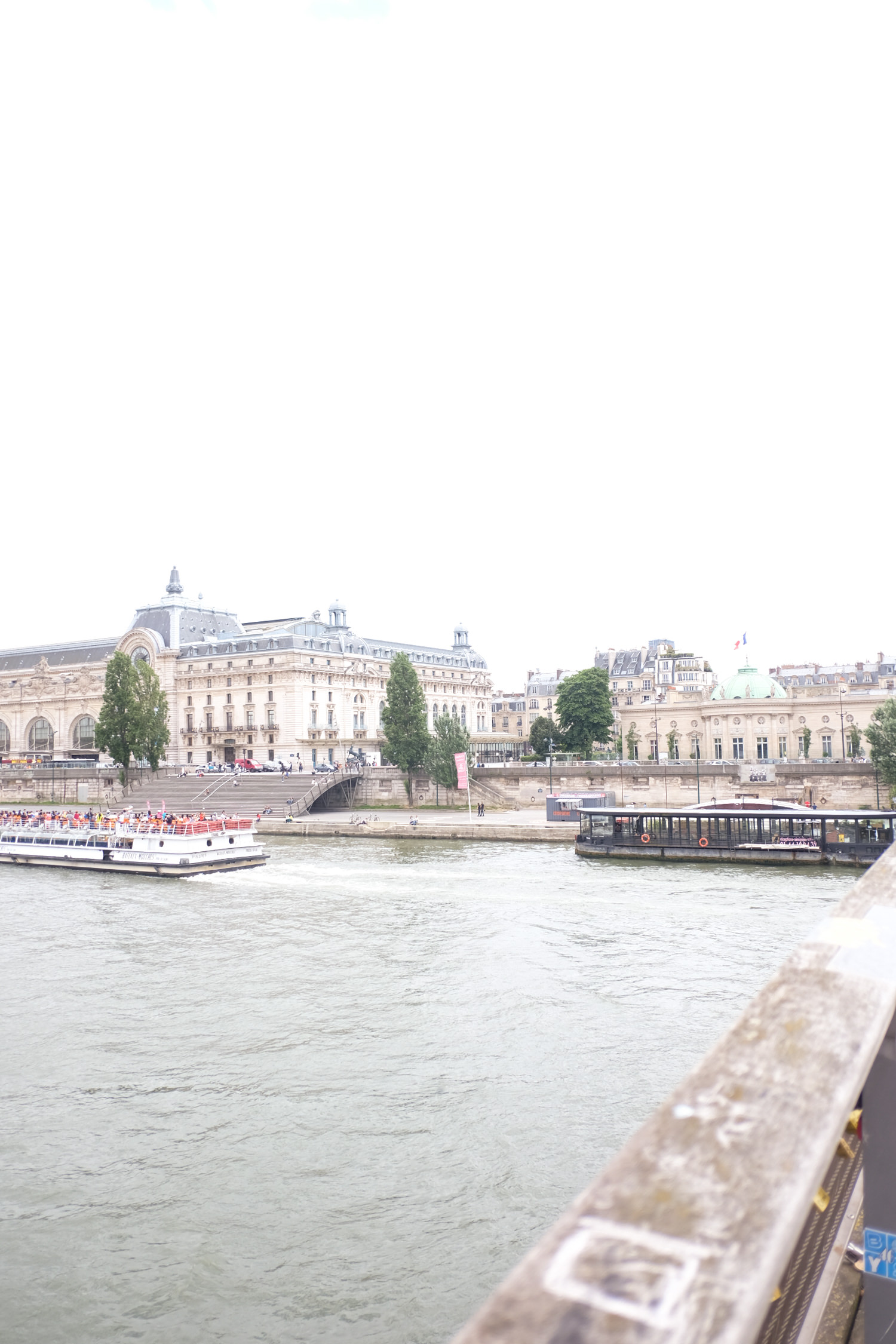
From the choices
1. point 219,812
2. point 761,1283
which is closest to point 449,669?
point 219,812

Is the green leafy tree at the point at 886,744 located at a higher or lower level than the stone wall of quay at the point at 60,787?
higher

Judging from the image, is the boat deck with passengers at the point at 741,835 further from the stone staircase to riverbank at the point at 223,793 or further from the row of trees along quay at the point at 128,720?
the row of trees along quay at the point at 128,720

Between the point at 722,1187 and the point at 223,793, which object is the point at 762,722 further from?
the point at 722,1187

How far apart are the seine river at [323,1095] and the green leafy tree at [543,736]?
194 ft

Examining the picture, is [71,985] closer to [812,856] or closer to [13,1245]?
[13,1245]

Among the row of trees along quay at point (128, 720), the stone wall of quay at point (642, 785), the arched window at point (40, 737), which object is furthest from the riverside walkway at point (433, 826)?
the arched window at point (40, 737)

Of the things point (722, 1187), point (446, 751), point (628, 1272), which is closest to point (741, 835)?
point (446, 751)

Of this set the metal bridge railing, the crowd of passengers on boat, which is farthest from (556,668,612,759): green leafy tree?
the metal bridge railing

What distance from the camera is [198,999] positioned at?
21.2m

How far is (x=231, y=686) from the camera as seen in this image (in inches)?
3477

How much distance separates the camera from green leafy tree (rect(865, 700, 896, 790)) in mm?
53750

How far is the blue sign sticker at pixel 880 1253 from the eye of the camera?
10.9 feet

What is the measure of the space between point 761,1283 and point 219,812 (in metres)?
66.5

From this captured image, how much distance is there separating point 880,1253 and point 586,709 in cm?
8164
